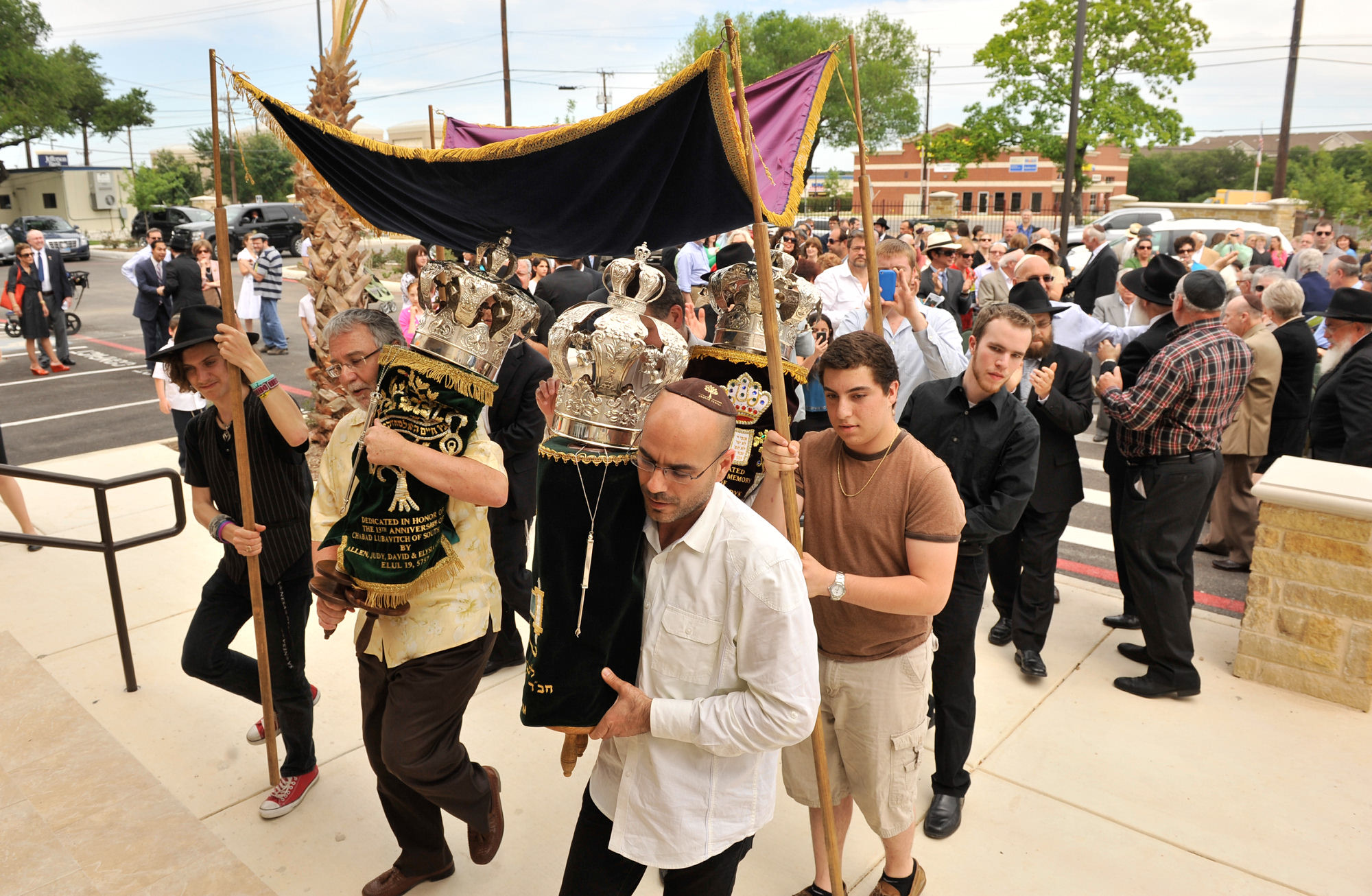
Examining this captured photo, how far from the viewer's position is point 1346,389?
5.38 meters

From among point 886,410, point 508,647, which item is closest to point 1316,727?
point 886,410

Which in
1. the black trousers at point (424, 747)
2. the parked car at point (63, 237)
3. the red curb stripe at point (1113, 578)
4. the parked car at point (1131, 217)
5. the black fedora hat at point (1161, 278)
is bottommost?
the red curb stripe at point (1113, 578)

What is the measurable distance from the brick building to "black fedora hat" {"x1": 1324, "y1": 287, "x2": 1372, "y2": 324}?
5009 centimetres

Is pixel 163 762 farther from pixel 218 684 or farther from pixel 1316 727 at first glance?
pixel 1316 727

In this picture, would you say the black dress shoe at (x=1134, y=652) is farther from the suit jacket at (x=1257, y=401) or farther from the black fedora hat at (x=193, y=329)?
the black fedora hat at (x=193, y=329)

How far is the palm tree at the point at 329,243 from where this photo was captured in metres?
8.25

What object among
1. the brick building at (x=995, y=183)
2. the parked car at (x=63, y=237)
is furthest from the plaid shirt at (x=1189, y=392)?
the brick building at (x=995, y=183)

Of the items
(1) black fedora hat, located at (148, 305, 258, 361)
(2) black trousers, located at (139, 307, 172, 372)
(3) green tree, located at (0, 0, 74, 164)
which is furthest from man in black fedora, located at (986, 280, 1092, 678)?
(3) green tree, located at (0, 0, 74, 164)

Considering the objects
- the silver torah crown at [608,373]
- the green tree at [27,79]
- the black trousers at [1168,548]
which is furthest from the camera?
the green tree at [27,79]

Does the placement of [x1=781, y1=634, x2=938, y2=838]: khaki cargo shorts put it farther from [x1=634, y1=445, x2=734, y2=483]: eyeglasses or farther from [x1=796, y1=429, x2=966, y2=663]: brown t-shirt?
[x1=634, y1=445, x2=734, y2=483]: eyeglasses

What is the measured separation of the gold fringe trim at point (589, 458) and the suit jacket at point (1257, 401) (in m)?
5.63

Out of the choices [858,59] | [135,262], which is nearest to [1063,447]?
[135,262]

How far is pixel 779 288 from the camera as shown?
3580 mm

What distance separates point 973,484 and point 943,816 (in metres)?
1.37
